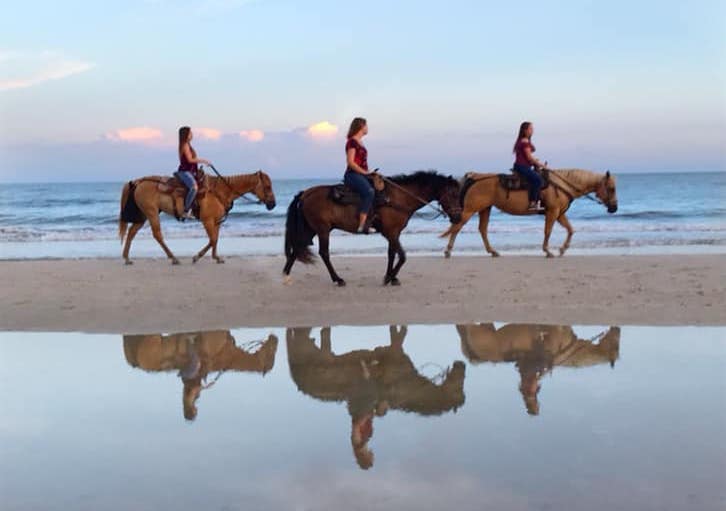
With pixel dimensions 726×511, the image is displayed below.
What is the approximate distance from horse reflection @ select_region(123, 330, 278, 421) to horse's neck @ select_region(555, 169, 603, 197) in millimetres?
8305

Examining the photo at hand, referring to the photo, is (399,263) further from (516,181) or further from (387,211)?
(516,181)

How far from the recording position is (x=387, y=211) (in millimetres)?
10797

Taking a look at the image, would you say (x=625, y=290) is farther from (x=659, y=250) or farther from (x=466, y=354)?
(x=659, y=250)

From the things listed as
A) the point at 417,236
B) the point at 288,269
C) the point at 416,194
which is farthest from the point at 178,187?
the point at 417,236

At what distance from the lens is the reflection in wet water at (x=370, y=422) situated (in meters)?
3.86

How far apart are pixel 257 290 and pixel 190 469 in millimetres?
6638

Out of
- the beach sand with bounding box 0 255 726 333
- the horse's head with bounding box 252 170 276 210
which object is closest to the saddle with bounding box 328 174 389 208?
the beach sand with bounding box 0 255 726 333

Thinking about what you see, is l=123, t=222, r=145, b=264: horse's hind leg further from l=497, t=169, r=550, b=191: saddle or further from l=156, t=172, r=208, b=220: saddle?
l=497, t=169, r=550, b=191: saddle

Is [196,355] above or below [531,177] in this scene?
below

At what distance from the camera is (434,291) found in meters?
10.4

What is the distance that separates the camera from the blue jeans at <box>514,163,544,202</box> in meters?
13.8

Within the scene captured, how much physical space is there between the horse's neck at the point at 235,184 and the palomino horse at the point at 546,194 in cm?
335

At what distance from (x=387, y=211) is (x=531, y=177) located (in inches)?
158

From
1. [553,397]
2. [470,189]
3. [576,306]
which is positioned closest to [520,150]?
[470,189]
